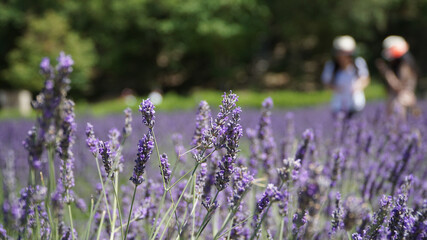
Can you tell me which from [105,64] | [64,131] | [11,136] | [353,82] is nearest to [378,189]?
[64,131]

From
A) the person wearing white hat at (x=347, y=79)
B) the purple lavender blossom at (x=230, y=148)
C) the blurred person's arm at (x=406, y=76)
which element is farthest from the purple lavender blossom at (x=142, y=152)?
the blurred person's arm at (x=406, y=76)

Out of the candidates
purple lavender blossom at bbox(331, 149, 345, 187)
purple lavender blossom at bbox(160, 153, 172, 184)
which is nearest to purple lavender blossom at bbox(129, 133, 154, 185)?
purple lavender blossom at bbox(160, 153, 172, 184)

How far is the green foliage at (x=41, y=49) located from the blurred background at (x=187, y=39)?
5 centimetres

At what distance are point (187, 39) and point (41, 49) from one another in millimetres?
7148

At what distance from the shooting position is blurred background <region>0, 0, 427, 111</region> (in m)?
21.4

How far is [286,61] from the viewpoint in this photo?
95.1ft

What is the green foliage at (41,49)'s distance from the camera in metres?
20.8

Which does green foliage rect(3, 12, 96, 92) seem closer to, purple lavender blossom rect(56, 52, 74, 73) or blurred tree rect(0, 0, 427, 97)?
blurred tree rect(0, 0, 427, 97)

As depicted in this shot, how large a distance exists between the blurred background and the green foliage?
5 centimetres

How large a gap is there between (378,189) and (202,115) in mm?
1133

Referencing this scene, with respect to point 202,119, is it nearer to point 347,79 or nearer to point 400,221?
point 400,221

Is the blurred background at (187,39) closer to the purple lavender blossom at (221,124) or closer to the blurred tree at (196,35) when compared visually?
the blurred tree at (196,35)

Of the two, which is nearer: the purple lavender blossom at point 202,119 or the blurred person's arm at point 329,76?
the purple lavender blossom at point 202,119

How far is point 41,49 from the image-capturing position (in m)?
20.8
